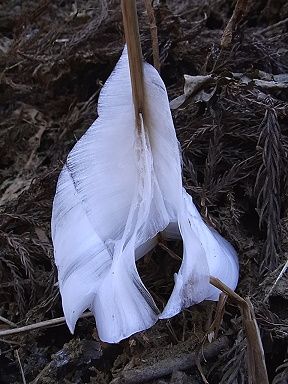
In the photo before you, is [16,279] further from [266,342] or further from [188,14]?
[188,14]

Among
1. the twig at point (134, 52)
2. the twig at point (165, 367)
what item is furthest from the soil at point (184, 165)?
the twig at point (134, 52)

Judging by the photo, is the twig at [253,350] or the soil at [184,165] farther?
the soil at [184,165]

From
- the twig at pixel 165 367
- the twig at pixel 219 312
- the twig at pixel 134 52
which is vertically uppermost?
the twig at pixel 134 52

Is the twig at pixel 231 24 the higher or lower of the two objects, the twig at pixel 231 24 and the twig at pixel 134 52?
the lower

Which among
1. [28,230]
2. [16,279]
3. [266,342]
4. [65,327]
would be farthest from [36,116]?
[266,342]

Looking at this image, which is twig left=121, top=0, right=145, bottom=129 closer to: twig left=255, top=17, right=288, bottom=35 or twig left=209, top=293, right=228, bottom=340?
twig left=209, top=293, right=228, bottom=340

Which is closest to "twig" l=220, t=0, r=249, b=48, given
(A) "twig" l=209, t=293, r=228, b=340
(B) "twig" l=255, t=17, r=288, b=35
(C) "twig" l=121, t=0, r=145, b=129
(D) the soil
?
(D) the soil

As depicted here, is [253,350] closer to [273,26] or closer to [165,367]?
[165,367]

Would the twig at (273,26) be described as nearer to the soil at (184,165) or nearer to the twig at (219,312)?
the soil at (184,165)
